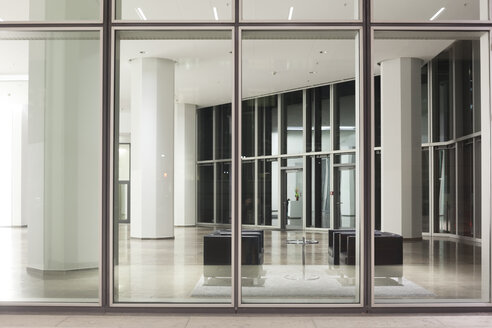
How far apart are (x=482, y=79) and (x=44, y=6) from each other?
6.36 metres

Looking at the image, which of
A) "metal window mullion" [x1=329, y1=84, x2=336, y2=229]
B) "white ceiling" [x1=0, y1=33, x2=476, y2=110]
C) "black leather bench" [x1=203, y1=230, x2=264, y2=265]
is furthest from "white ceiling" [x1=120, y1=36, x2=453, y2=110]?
"black leather bench" [x1=203, y1=230, x2=264, y2=265]

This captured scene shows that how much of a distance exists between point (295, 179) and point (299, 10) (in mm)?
2346

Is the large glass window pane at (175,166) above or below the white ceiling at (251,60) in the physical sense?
below

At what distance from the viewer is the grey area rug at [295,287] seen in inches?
264

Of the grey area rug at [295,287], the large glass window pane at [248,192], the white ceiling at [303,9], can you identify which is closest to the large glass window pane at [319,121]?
the large glass window pane at [248,192]

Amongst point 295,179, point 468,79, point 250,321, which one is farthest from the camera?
point 468,79

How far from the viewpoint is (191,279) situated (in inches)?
271

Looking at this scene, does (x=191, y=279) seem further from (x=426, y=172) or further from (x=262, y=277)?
(x=426, y=172)

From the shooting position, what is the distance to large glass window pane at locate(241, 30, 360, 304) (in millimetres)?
6723

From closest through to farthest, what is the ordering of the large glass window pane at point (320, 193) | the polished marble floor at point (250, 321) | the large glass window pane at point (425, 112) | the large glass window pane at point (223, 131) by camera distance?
the polished marble floor at point (250, 321) → the large glass window pane at point (223, 131) → the large glass window pane at point (320, 193) → the large glass window pane at point (425, 112)

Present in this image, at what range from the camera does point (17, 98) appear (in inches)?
282

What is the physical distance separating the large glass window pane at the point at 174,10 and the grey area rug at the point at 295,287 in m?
3.56

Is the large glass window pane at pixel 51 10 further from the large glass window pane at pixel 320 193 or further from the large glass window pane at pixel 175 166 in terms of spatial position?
the large glass window pane at pixel 320 193

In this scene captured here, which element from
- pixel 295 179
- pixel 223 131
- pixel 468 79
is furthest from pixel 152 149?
pixel 468 79
